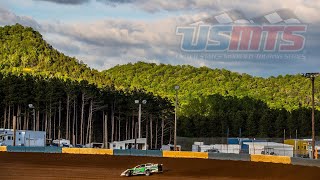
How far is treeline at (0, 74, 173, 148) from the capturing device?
5453 inches

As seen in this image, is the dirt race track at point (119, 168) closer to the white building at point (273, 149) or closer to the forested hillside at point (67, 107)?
the white building at point (273, 149)

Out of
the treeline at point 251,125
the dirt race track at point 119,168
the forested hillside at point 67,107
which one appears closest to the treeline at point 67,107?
the forested hillside at point 67,107

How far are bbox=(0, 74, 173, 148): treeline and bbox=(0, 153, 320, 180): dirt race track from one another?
5979 centimetres

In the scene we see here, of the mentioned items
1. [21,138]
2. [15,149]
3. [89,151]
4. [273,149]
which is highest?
[21,138]

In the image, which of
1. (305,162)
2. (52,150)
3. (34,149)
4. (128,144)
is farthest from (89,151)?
(128,144)

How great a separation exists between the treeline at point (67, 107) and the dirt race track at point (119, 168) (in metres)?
59.8

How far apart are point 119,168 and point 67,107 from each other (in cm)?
8554

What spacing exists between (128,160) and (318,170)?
25066 mm

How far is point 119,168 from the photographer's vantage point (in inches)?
2232

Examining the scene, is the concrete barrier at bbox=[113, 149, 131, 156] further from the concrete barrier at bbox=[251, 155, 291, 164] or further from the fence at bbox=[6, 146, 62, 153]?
the concrete barrier at bbox=[251, 155, 291, 164]

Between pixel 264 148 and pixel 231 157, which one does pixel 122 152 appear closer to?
pixel 231 157

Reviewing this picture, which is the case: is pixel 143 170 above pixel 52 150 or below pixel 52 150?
above

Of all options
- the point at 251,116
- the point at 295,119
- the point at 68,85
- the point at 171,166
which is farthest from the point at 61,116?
the point at 171,166

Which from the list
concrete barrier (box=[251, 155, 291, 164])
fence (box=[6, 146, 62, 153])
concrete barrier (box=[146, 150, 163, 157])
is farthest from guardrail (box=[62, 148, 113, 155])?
concrete barrier (box=[251, 155, 291, 164])
